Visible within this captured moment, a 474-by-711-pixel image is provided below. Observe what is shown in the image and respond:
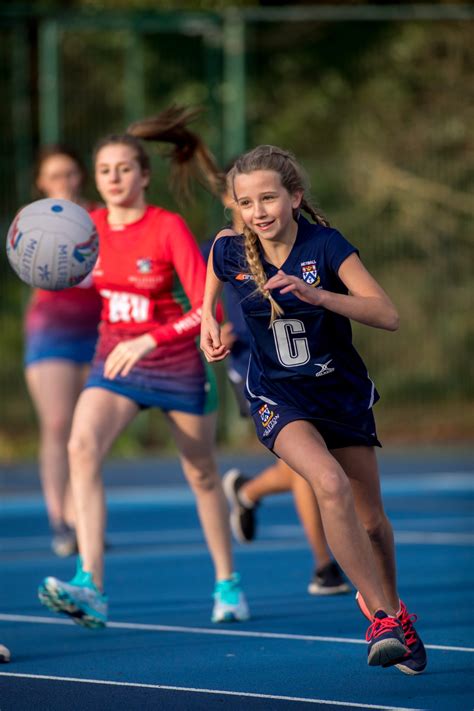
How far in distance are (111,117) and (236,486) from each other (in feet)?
26.0

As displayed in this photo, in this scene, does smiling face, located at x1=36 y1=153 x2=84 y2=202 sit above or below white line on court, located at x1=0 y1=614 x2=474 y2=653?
above

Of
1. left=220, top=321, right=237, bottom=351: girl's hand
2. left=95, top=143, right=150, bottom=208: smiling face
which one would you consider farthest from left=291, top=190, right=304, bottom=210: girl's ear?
left=220, top=321, right=237, bottom=351: girl's hand

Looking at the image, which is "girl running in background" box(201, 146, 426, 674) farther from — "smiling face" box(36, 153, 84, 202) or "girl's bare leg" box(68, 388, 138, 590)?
"smiling face" box(36, 153, 84, 202)

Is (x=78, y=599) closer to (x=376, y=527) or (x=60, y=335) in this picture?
(x=376, y=527)

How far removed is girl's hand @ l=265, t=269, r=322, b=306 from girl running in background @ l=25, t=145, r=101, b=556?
3965mm

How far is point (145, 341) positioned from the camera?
632 cm

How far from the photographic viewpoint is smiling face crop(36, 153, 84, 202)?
8.65 m

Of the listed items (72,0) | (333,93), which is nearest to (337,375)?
(333,93)

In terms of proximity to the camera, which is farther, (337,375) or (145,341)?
(145,341)

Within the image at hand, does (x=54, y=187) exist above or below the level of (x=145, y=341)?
above

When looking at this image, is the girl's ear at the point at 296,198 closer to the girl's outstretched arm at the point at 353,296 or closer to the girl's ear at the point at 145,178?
the girl's outstretched arm at the point at 353,296

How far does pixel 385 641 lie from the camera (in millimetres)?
4930

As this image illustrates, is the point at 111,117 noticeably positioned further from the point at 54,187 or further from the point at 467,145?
the point at 54,187

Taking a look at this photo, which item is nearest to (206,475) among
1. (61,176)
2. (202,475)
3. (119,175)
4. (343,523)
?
(202,475)
